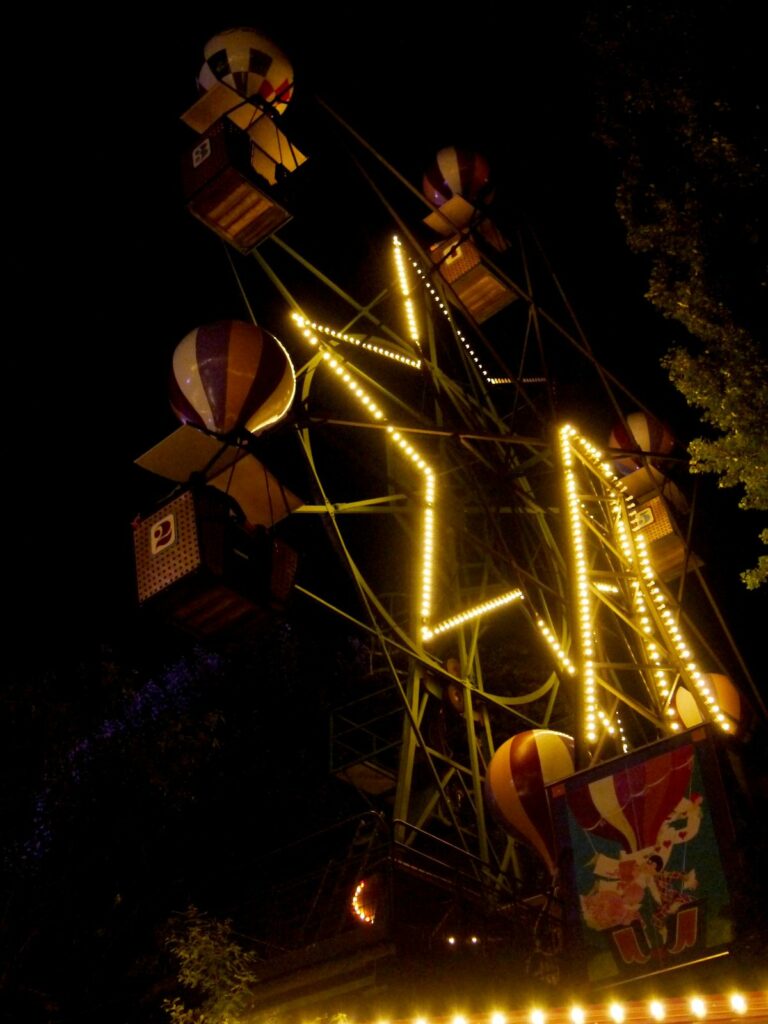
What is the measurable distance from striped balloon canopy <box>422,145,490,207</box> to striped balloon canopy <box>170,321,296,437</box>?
4.28 m

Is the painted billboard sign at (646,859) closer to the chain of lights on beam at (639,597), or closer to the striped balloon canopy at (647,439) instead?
the chain of lights on beam at (639,597)

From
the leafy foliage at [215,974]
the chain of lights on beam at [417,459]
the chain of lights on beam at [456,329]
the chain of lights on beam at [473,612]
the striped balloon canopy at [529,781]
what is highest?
the chain of lights on beam at [456,329]

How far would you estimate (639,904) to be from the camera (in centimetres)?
464

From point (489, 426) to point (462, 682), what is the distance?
8.32 feet

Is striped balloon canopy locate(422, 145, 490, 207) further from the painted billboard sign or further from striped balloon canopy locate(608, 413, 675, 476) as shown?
the painted billboard sign

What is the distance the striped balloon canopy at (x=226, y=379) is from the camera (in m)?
5.88

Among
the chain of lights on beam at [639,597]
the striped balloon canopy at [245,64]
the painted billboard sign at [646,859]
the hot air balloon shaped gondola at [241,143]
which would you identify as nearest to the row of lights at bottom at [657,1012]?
the painted billboard sign at [646,859]

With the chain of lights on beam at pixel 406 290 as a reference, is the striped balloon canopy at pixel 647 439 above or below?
below

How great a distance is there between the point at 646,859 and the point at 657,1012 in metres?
0.70

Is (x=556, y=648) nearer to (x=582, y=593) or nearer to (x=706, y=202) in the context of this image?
(x=582, y=593)

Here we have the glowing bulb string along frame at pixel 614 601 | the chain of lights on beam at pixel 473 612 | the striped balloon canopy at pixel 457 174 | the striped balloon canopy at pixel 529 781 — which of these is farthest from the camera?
the striped balloon canopy at pixel 457 174

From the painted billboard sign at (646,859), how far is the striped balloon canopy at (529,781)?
261cm

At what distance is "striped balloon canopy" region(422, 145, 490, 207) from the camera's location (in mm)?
9516

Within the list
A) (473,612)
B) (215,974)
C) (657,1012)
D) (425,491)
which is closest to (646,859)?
(657,1012)
